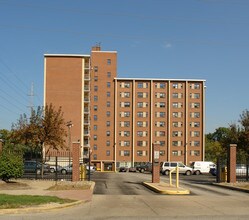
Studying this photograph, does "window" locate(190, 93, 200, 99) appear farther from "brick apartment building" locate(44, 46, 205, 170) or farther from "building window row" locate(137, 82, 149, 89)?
"building window row" locate(137, 82, 149, 89)

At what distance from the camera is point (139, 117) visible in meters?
116

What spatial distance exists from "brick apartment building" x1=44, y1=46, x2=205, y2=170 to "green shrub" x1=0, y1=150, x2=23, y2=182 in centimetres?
8439

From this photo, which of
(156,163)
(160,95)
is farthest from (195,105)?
(156,163)

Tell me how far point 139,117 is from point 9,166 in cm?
8951

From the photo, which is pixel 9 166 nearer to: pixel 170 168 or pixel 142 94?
pixel 170 168

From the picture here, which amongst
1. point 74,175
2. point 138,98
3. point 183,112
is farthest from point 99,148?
point 74,175

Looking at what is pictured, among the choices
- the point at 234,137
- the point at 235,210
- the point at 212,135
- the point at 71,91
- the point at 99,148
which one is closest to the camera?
the point at 235,210

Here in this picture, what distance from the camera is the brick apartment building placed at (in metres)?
114

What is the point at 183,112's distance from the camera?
383ft

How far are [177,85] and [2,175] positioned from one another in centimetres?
9252

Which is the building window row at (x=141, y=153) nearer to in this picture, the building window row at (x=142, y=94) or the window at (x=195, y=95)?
the building window row at (x=142, y=94)

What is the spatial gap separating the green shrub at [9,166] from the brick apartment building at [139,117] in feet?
277

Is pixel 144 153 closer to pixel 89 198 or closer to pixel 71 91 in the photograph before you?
pixel 71 91

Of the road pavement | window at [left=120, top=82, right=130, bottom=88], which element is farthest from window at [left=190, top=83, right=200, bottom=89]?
the road pavement
